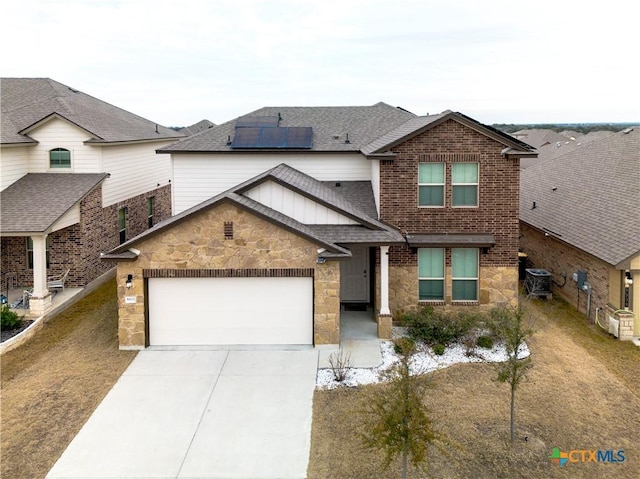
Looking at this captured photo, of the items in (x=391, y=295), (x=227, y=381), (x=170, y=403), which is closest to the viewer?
(x=170, y=403)

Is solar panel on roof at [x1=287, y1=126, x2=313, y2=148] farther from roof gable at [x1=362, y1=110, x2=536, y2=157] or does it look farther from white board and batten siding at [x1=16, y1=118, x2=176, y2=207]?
white board and batten siding at [x1=16, y1=118, x2=176, y2=207]

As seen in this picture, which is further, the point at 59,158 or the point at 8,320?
the point at 59,158

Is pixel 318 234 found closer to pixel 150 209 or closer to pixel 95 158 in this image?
pixel 95 158

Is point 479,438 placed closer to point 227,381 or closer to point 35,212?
point 227,381

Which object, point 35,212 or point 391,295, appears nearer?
point 391,295

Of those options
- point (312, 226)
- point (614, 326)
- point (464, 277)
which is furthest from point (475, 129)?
point (614, 326)

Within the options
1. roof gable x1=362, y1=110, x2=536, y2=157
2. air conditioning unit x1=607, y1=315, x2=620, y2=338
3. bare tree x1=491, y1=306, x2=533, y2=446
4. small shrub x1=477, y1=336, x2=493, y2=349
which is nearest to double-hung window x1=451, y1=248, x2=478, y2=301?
bare tree x1=491, y1=306, x2=533, y2=446

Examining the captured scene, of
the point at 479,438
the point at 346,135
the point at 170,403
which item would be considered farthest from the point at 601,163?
the point at 170,403
